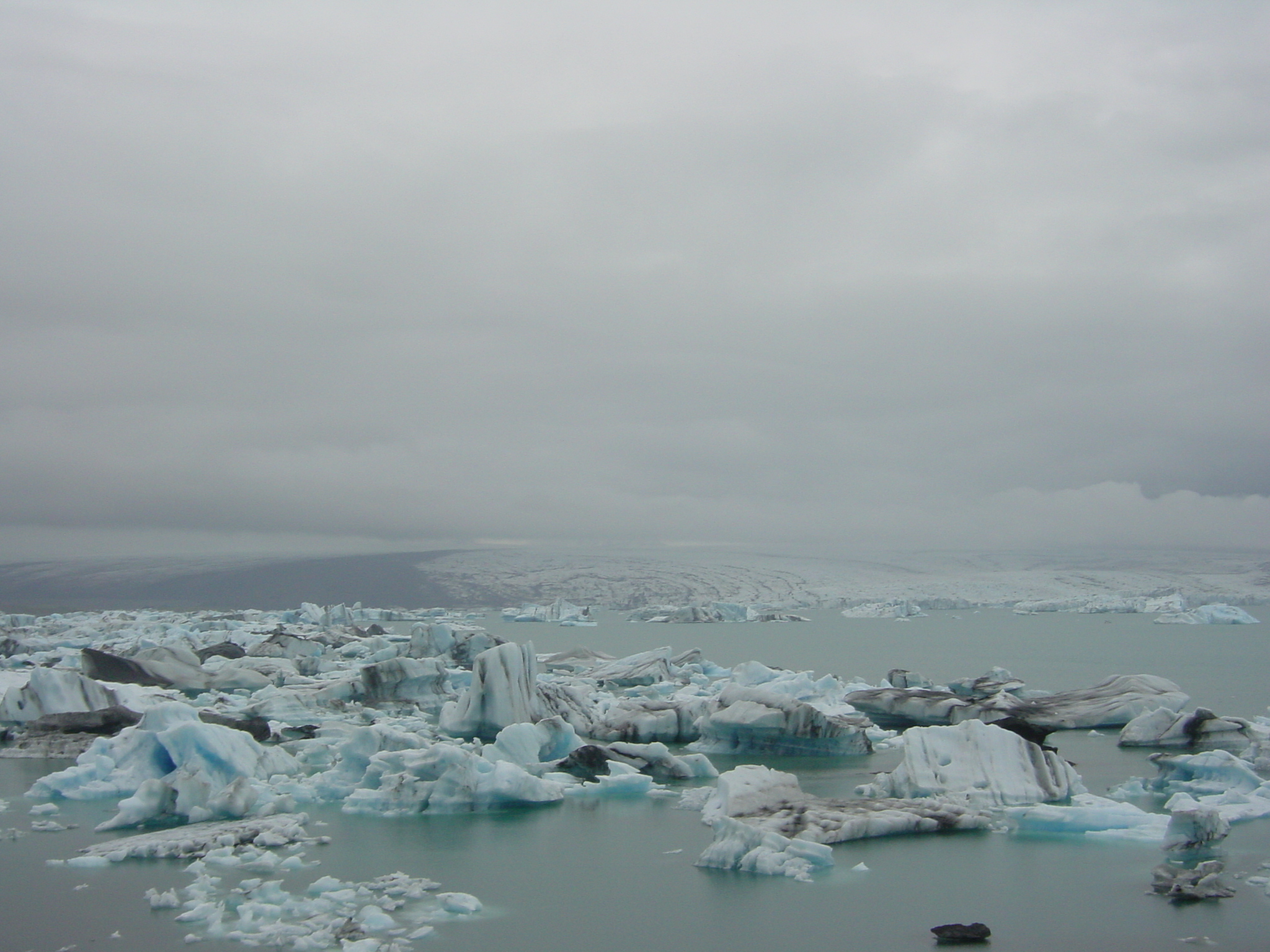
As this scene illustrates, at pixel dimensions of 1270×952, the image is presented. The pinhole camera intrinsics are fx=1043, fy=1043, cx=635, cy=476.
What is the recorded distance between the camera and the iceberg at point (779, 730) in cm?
1040

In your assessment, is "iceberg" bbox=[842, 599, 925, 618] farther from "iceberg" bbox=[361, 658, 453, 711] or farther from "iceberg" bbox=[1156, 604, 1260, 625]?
"iceberg" bbox=[361, 658, 453, 711]

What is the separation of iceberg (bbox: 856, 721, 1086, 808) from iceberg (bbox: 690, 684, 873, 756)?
2.14 metres

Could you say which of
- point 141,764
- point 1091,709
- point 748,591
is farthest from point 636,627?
point 141,764

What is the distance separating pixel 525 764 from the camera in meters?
9.17

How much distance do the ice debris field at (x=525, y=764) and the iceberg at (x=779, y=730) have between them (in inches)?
0.9

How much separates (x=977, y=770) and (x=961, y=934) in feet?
9.81

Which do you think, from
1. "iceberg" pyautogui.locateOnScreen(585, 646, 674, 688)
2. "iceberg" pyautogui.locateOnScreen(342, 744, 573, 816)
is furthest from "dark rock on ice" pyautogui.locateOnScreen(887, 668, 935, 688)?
"iceberg" pyautogui.locateOnScreen(342, 744, 573, 816)

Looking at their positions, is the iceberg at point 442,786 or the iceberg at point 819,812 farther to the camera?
the iceberg at point 442,786

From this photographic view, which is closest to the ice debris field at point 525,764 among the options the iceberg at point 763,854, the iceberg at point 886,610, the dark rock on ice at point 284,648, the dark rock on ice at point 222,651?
the iceberg at point 763,854

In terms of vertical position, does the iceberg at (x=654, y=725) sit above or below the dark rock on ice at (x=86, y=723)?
below

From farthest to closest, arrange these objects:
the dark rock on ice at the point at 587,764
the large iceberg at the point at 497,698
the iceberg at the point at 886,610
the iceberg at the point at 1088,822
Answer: the iceberg at the point at 886,610 → the large iceberg at the point at 497,698 → the dark rock on ice at the point at 587,764 → the iceberg at the point at 1088,822

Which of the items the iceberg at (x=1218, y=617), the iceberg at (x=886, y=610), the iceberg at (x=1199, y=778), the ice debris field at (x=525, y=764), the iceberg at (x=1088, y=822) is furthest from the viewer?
the iceberg at (x=886, y=610)

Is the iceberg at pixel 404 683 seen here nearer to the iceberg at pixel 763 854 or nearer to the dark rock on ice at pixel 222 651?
the dark rock on ice at pixel 222 651

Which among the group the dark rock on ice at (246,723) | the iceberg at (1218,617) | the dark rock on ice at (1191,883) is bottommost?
the iceberg at (1218,617)
